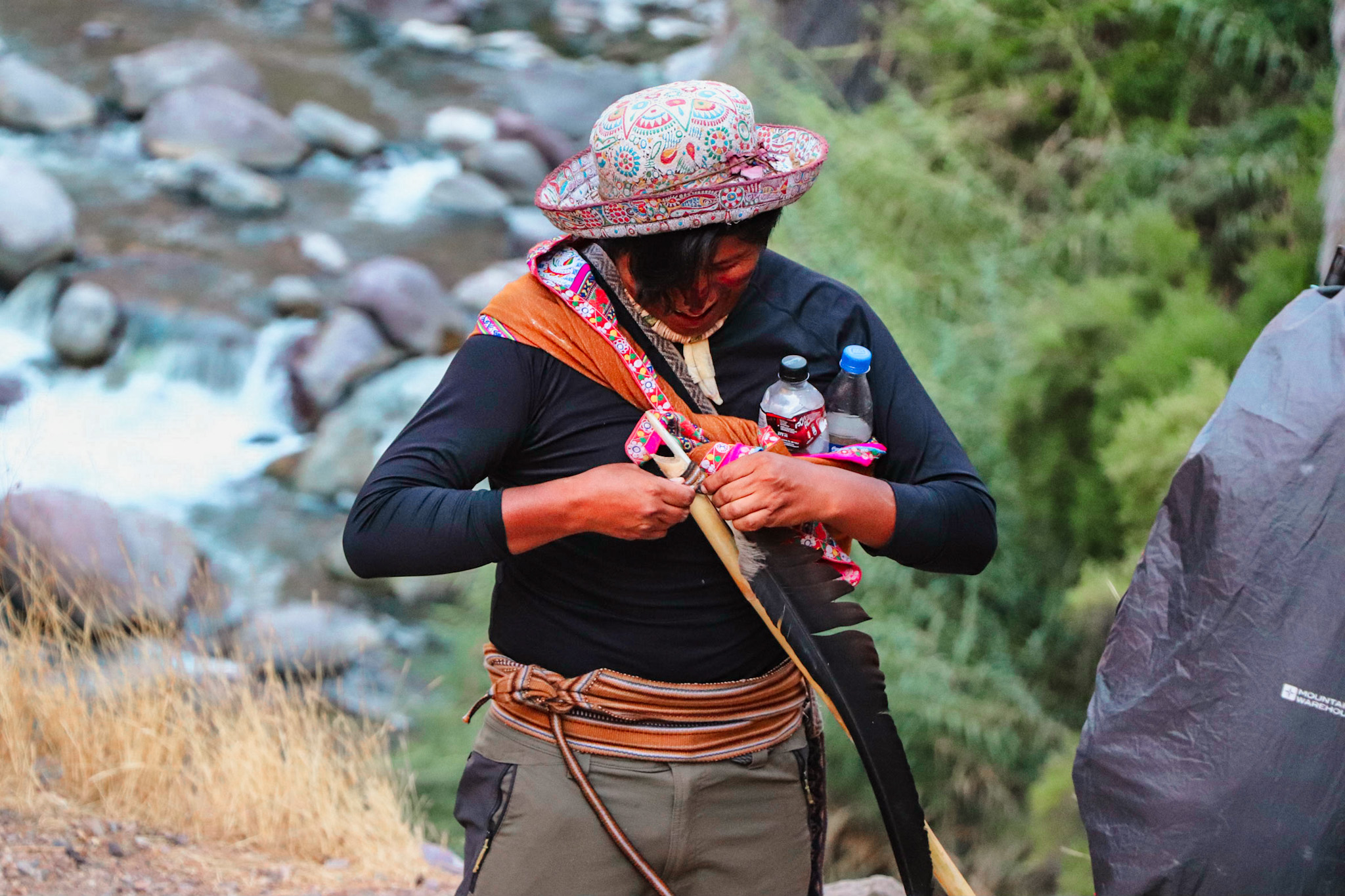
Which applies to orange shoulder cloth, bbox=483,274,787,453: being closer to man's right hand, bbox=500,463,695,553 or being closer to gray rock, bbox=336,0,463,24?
man's right hand, bbox=500,463,695,553

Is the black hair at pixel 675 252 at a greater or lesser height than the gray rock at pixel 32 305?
greater

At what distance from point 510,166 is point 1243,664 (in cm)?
939

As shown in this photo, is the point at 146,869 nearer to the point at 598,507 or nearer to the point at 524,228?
the point at 598,507

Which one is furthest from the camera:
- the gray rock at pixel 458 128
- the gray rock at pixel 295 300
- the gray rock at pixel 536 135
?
the gray rock at pixel 458 128

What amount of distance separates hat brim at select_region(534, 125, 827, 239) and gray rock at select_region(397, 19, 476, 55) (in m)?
11.5

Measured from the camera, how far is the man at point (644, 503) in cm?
158

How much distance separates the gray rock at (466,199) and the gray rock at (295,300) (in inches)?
64.0

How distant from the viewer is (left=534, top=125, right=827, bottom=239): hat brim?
1577mm

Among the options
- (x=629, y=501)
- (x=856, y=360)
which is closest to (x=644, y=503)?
(x=629, y=501)

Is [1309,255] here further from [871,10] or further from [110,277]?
[110,277]

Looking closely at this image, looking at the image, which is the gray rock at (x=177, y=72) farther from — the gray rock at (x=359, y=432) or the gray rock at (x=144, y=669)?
the gray rock at (x=144, y=669)

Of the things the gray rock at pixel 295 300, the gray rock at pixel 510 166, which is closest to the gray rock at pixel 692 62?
the gray rock at pixel 510 166

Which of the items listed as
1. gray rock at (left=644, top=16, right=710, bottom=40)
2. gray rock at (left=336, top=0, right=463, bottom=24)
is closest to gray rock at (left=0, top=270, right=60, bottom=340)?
gray rock at (left=336, top=0, right=463, bottom=24)

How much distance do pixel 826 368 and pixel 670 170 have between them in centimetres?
36
